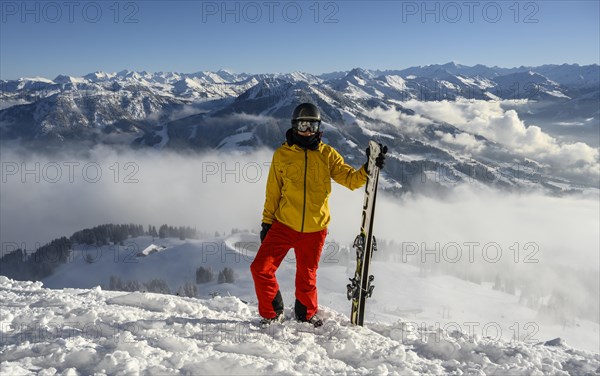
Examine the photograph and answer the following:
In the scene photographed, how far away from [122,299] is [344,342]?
16.3 feet

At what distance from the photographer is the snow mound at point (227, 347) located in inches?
212

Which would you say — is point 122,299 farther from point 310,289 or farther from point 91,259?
point 91,259

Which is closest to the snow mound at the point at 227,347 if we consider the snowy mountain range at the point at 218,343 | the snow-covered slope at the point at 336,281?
the snowy mountain range at the point at 218,343

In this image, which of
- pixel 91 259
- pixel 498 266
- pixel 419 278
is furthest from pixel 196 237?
pixel 498 266

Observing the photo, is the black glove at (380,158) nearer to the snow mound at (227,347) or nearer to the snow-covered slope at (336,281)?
the snow mound at (227,347)

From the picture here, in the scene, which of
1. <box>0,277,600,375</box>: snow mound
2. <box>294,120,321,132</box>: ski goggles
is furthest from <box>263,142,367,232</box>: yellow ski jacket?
<box>0,277,600,375</box>: snow mound

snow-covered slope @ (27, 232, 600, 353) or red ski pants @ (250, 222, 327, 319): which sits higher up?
red ski pants @ (250, 222, 327, 319)

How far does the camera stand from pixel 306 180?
288 inches

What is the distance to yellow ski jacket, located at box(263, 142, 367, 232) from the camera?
7.30m

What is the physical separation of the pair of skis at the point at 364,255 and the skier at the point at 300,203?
1.57 feet

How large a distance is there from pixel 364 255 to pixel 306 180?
2019 millimetres

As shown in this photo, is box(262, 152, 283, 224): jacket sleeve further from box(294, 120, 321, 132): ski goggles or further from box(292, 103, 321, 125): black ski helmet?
box(292, 103, 321, 125): black ski helmet

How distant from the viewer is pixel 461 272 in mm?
145750

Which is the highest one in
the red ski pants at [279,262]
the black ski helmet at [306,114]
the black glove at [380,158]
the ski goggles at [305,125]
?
the black ski helmet at [306,114]
